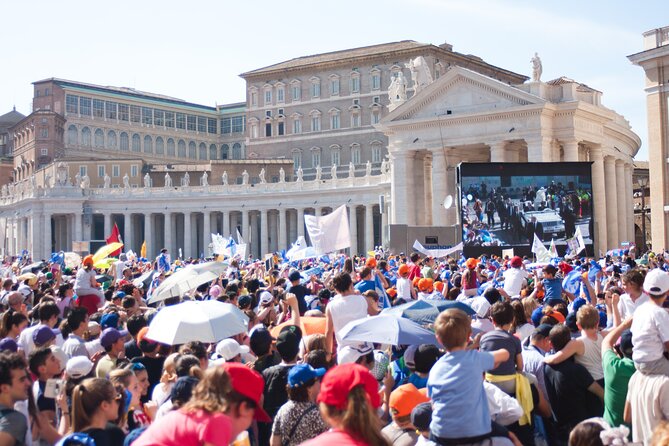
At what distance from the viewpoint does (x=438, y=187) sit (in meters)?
56.5

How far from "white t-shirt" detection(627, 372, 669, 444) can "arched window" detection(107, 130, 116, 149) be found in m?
104

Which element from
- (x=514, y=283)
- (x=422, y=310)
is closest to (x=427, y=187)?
(x=514, y=283)

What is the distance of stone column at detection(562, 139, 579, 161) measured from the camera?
53.4 metres

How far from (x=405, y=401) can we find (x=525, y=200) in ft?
116

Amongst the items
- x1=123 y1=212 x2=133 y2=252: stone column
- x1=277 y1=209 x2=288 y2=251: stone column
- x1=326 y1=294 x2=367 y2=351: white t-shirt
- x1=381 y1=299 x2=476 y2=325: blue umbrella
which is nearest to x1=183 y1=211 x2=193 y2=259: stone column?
x1=123 y1=212 x2=133 y2=252: stone column

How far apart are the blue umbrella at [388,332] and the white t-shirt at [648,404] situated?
226 cm

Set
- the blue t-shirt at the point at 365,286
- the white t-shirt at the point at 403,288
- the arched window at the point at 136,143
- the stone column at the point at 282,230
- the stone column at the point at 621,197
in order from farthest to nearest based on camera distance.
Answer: the arched window at the point at 136,143
the stone column at the point at 282,230
the stone column at the point at 621,197
the white t-shirt at the point at 403,288
the blue t-shirt at the point at 365,286

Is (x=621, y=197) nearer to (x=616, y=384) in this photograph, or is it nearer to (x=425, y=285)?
(x=425, y=285)

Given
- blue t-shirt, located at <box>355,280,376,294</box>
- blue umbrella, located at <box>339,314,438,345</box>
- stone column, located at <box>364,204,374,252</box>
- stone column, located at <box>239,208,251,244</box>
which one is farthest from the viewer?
stone column, located at <box>239,208,251,244</box>

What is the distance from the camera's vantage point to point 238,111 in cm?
11588

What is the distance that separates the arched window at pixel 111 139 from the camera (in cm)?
10700

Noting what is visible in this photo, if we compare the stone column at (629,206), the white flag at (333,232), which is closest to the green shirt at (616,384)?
the white flag at (333,232)

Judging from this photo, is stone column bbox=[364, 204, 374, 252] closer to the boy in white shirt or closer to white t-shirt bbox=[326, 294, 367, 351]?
white t-shirt bbox=[326, 294, 367, 351]

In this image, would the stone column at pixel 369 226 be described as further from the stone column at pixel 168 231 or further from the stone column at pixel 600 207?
the stone column at pixel 600 207
